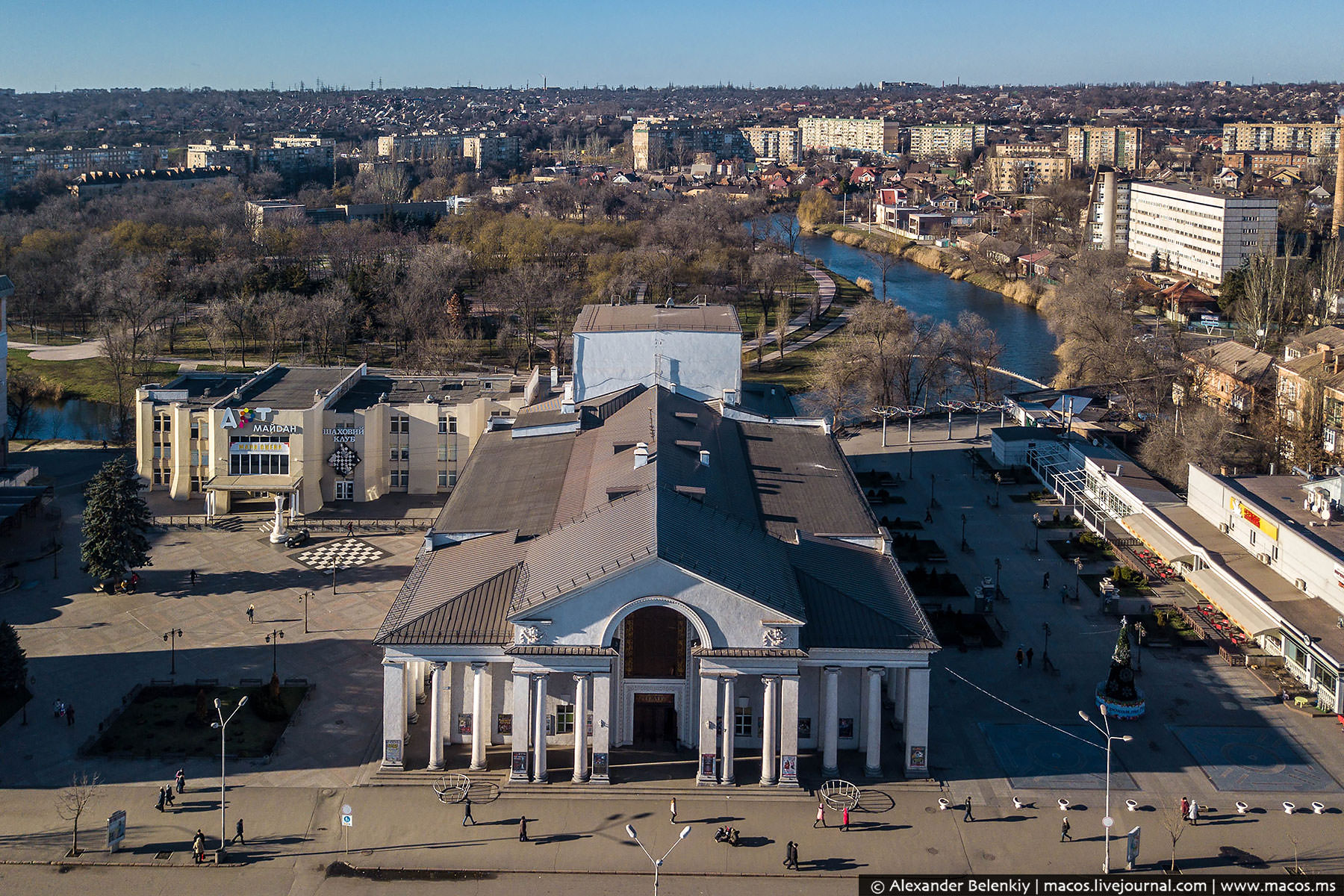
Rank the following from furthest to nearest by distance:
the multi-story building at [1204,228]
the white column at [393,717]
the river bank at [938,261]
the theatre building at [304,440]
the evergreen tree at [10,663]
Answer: the river bank at [938,261], the multi-story building at [1204,228], the theatre building at [304,440], the evergreen tree at [10,663], the white column at [393,717]

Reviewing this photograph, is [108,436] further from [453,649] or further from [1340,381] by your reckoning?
[1340,381]

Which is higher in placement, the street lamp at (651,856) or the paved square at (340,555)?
the paved square at (340,555)

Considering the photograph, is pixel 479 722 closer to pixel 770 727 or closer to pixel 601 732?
pixel 601 732

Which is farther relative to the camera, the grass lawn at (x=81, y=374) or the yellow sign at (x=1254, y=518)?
the grass lawn at (x=81, y=374)

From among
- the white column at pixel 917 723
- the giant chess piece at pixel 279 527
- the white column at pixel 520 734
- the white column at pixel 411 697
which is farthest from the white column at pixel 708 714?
the giant chess piece at pixel 279 527

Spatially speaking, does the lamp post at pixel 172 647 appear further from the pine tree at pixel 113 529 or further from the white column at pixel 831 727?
the white column at pixel 831 727

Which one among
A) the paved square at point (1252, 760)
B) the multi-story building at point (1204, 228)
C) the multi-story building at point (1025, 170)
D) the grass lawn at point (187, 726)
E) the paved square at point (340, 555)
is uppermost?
the multi-story building at point (1025, 170)

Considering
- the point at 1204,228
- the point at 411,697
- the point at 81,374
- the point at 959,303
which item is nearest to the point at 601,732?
the point at 411,697
